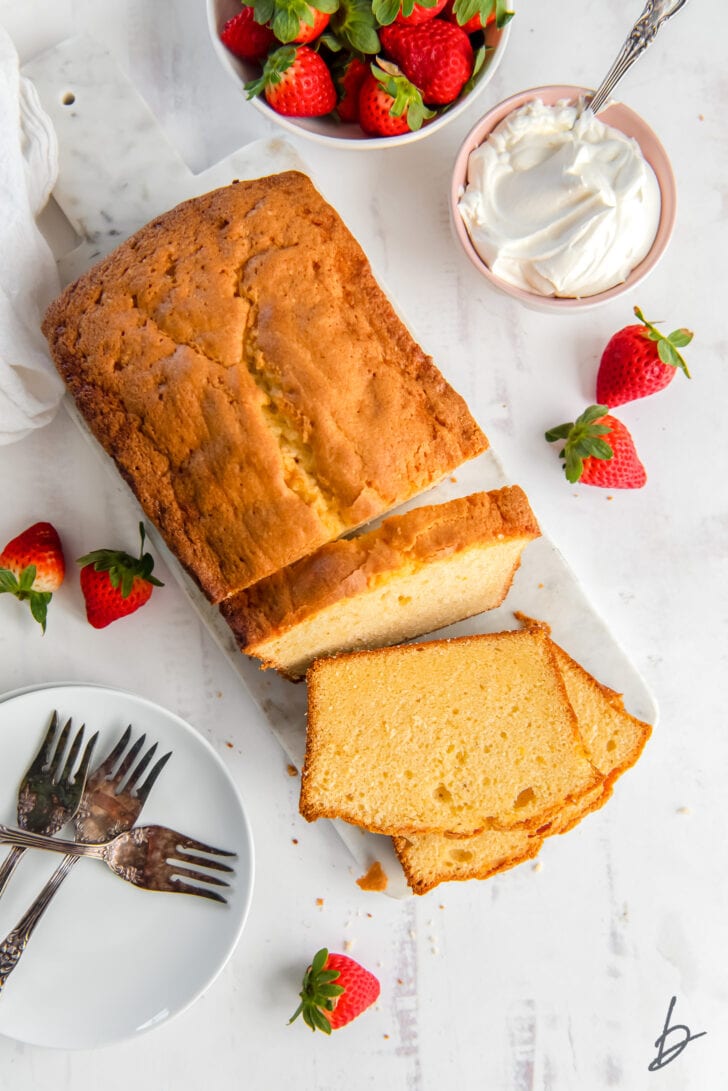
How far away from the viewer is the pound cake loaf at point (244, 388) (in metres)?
1.94

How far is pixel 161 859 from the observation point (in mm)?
2375

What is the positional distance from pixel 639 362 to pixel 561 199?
1.61ft

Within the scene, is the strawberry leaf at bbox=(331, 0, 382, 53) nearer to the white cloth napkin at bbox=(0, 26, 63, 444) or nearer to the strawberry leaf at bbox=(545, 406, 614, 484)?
the white cloth napkin at bbox=(0, 26, 63, 444)

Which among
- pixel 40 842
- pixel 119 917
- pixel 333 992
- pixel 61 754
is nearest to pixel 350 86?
pixel 61 754

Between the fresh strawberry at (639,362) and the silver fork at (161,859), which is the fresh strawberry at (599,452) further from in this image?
the silver fork at (161,859)

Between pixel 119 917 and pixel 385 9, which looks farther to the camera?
pixel 119 917

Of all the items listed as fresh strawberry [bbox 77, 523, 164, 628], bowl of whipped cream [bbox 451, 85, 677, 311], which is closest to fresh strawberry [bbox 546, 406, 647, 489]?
bowl of whipped cream [bbox 451, 85, 677, 311]

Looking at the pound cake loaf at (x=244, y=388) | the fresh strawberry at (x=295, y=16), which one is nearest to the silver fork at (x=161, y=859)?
the pound cake loaf at (x=244, y=388)

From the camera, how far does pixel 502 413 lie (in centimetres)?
251

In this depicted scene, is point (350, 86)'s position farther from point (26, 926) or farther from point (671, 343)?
point (26, 926)

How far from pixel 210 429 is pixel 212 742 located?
991 mm

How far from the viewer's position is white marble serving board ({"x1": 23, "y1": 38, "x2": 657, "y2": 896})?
94.0 inches

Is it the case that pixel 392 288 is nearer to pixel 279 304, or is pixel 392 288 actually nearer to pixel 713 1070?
pixel 279 304

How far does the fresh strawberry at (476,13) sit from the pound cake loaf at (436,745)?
1.52 m
